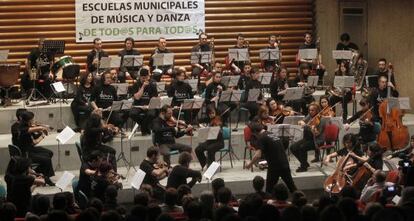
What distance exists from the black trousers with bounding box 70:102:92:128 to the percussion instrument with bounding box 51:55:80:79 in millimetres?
972

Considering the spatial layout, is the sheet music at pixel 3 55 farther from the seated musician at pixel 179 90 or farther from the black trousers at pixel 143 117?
the seated musician at pixel 179 90

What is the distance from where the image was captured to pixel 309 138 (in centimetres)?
2025

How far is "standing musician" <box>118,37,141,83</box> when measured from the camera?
2287 cm

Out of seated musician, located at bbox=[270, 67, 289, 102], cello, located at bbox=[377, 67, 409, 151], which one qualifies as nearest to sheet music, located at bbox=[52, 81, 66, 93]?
seated musician, located at bbox=[270, 67, 289, 102]

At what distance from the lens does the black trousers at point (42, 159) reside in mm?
19120

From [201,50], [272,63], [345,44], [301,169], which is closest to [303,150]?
[301,169]

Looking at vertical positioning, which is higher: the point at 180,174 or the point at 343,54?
the point at 343,54

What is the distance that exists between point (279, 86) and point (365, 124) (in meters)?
2.94

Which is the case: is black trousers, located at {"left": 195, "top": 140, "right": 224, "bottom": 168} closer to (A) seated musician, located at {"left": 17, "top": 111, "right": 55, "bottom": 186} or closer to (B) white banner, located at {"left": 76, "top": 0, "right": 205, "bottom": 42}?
(A) seated musician, located at {"left": 17, "top": 111, "right": 55, "bottom": 186}

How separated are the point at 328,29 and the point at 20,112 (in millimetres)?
10610

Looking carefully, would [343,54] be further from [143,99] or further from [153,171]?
[153,171]

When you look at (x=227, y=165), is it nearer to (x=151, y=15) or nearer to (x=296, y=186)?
(x=296, y=186)

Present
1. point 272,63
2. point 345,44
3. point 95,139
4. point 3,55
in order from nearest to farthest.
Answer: point 95,139 → point 3,55 → point 272,63 → point 345,44

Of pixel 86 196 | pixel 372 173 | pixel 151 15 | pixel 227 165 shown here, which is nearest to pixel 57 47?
pixel 151 15
